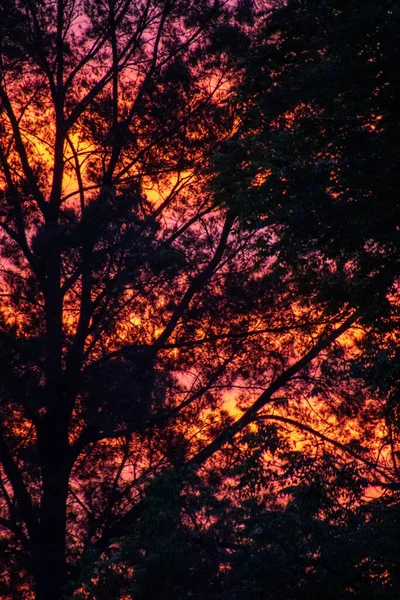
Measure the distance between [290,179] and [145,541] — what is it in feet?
15.3

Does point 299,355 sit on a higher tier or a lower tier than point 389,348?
higher

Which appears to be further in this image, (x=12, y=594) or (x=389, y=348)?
(x=12, y=594)

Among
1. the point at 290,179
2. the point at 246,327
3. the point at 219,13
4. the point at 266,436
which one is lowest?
the point at 266,436

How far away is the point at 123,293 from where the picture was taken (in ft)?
44.4

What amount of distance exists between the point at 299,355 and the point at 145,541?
6439 millimetres

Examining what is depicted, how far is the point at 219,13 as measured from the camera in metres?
15.8

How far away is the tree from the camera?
13.1 meters

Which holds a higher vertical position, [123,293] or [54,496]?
[123,293]

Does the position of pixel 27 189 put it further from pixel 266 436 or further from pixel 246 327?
pixel 266 436

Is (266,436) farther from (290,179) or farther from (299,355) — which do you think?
(299,355)

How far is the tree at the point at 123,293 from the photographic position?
13.1 meters

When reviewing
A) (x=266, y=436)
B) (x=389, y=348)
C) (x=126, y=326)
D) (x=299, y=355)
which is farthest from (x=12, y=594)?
(x=389, y=348)

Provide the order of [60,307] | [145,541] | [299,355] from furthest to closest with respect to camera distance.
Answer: [299,355] < [60,307] < [145,541]

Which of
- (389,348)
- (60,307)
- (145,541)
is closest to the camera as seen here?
(145,541)
